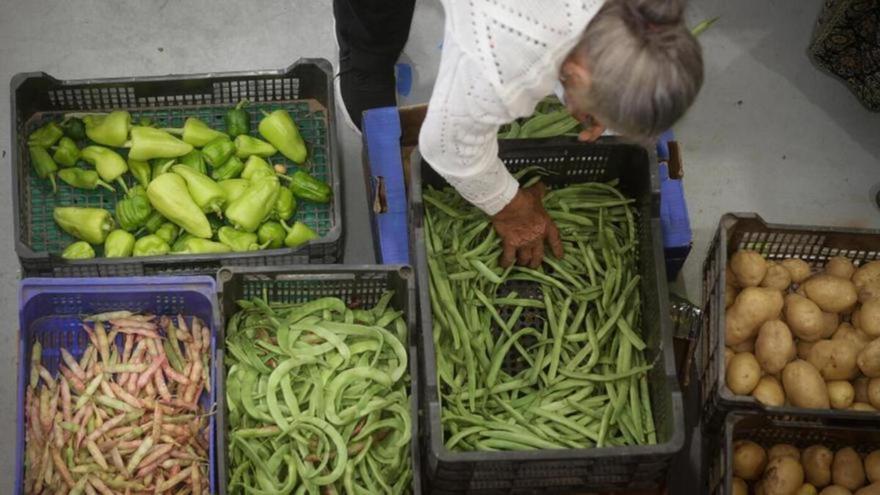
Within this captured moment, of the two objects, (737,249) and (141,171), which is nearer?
(737,249)

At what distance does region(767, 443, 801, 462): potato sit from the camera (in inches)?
118

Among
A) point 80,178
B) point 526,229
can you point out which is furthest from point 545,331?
point 80,178

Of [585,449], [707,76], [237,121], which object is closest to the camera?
[585,449]

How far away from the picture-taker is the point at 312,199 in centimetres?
336

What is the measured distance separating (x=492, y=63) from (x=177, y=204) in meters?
1.53

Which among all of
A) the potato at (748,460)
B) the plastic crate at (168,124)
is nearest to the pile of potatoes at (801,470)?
the potato at (748,460)

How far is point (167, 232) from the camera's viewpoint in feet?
10.8

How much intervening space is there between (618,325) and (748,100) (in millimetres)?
1426

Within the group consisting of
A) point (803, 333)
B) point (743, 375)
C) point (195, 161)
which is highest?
point (195, 161)

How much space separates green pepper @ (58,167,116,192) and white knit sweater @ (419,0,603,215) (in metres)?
1.46

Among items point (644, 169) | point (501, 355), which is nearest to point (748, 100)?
point (644, 169)

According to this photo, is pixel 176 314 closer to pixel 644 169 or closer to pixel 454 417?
pixel 454 417

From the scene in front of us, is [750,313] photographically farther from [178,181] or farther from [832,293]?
[178,181]

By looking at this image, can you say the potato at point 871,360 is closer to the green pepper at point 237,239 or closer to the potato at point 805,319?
the potato at point 805,319
